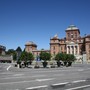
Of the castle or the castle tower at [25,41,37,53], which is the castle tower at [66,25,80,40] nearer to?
the castle

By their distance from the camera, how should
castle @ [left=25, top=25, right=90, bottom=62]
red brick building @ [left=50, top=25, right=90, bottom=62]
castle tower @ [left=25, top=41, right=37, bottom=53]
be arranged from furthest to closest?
castle tower @ [left=25, top=41, right=37, bottom=53]
red brick building @ [left=50, top=25, right=90, bottom=62]
castle @ [left=25, top=25, right=90, bottom=62]

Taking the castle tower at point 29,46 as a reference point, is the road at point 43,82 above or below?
below

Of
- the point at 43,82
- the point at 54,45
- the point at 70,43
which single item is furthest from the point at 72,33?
the point at 43,82

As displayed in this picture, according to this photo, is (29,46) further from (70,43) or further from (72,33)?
(72,33)

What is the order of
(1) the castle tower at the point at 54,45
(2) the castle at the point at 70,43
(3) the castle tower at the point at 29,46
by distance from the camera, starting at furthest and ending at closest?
(3) the castle tower at the point at 29,46 < (1) the castle tower at the point at 54,45 < (2) the castle at the point at 70,43

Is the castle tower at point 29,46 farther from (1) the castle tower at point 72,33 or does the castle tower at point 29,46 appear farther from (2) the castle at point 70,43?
(1) the castle tower at point 72,33

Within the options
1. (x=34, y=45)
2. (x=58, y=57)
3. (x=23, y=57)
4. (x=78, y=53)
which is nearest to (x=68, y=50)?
(x=78, y=53)

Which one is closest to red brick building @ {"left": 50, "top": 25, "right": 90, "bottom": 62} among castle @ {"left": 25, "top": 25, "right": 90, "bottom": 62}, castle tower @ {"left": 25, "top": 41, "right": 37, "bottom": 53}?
castle @ {"left": 25, "top": 25, "right": 90, "bottom": 62}

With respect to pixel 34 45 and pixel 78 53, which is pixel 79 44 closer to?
pixel 78 53

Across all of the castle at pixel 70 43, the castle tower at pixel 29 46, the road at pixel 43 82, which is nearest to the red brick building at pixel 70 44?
the castle at pixel 70 43

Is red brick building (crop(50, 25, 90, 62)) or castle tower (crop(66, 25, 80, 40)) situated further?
castle tower (crop(66, 25, 80, 40))

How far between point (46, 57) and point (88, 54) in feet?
188

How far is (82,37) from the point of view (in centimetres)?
14750

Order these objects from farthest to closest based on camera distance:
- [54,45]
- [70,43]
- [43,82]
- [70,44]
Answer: [54,45] < [70,43] < [70,44] < [43,82]
